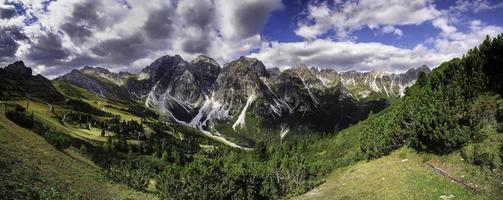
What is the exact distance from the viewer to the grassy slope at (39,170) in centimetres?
3869

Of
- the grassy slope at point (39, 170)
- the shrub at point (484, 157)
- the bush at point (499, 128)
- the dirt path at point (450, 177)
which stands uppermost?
the bush at point (499, 128)

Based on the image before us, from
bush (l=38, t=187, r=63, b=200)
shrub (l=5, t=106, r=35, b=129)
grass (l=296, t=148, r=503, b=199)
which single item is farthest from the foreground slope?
shrub (l=5, t=106, r=35, b=129)

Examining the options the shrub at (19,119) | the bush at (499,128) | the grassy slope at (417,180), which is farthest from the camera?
the shrub at (19,119)

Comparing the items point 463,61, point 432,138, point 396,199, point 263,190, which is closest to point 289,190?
point 263,190

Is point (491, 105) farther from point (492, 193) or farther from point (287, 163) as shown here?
point (287, 163)

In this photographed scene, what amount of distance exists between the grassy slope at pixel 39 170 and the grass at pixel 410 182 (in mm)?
30502

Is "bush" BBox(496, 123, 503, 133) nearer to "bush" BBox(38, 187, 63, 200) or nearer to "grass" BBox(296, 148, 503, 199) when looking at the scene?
"grass" BBox(296, 148, 503, 199)

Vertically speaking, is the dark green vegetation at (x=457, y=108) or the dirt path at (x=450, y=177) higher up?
the dark green vegetation at (x=457, y=108)

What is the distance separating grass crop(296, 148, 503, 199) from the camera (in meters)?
33.9

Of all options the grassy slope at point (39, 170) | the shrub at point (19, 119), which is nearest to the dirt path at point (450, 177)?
the grassy slope at point (39, 170)

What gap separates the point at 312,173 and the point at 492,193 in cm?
5353

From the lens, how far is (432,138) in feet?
157

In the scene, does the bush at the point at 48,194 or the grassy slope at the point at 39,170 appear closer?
the bush at the point at 48,194

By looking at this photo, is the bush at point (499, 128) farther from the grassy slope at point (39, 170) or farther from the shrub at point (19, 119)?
the shrub at point (19, 119)
